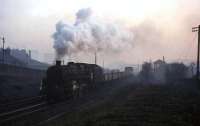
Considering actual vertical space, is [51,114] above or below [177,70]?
below

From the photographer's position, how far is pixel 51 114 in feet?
79.3

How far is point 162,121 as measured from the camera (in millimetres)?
17859

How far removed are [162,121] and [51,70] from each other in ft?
58.2

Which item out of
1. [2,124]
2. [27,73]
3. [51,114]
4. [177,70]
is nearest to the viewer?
[2,124]

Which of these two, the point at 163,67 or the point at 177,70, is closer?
the point at 177,70

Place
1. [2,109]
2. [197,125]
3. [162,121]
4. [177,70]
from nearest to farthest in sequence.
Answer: [197,125] < [162,121] < [2,109] < [177,70]

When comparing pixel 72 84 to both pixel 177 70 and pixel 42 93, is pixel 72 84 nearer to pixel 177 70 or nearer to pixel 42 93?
pixel 42 93

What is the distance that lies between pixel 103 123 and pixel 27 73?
51739mm

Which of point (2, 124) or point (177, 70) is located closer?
point (2, 124)

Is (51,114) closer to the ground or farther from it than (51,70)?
closer to the ground

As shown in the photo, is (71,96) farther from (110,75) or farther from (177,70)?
(177,70)

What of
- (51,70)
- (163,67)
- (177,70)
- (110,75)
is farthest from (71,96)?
(163,67)

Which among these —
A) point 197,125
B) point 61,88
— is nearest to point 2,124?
point 197,125

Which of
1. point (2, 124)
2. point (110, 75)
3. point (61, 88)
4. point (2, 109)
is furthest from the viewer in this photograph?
point (110, 75)
